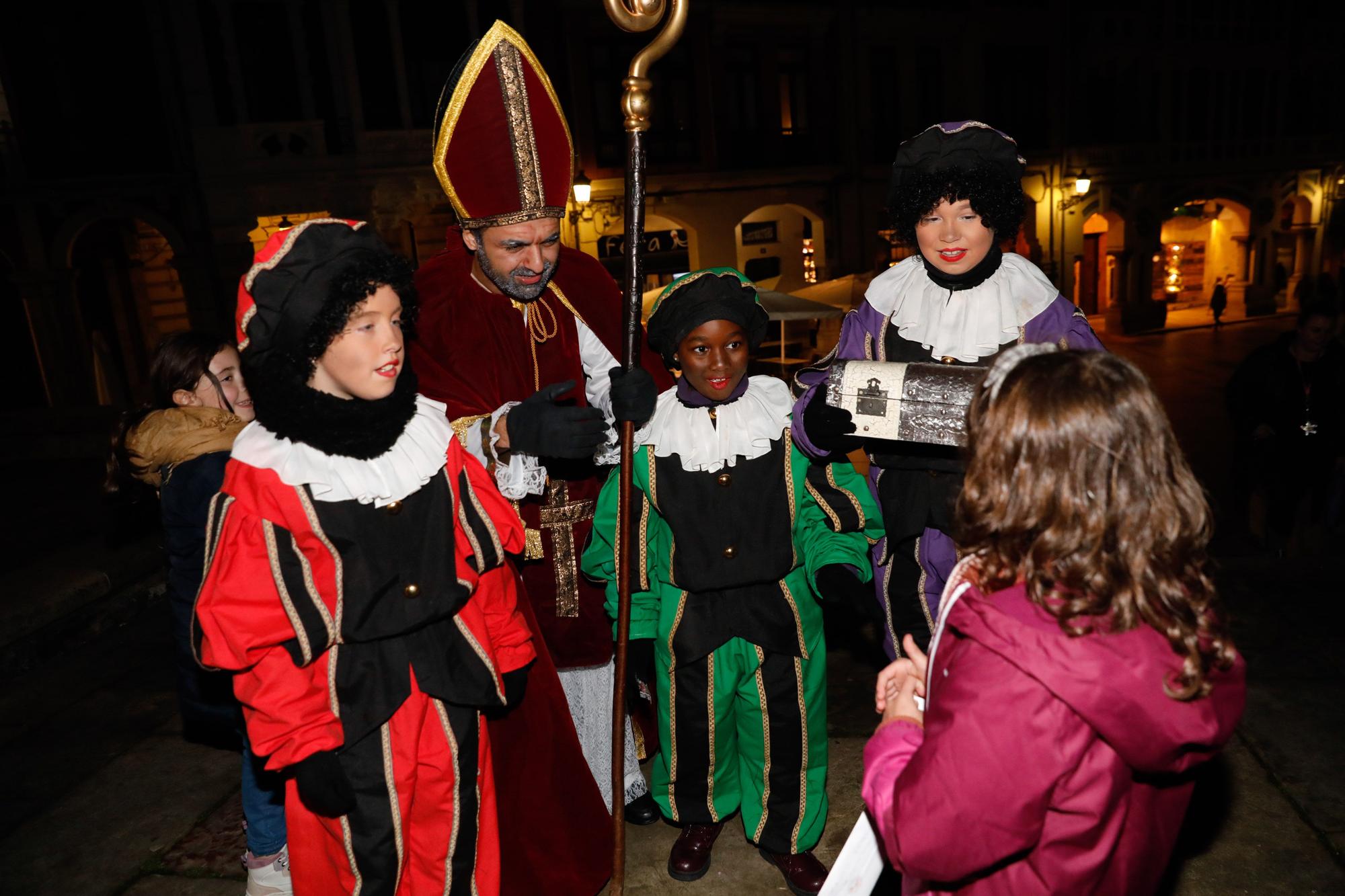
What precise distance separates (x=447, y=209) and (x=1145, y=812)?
15024 millimetres

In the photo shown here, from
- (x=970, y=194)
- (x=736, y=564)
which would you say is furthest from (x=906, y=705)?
(x=970, y=194)

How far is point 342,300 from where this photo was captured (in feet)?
6.30

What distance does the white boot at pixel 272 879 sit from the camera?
2895 mm

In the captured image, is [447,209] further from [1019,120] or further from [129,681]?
[1019,120]

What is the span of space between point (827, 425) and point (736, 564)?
56cm

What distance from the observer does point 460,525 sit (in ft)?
7.25

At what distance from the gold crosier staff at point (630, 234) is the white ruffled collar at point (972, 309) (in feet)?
2.83

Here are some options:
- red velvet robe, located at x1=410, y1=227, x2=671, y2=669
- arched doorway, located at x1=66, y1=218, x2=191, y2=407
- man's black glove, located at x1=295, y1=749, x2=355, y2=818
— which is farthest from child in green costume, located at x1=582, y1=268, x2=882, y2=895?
arched doorway, located at x1=66, y1=218, x2=191, y2=407

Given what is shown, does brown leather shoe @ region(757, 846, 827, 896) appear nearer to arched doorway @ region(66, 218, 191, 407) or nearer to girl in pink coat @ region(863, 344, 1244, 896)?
girl in pink coat @ region(863, 344, 1244, 896)

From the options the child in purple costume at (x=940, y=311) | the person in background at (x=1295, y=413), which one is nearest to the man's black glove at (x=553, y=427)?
the child in purple costume at (x=940, y=311)

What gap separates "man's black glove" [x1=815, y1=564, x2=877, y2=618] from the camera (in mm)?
2545

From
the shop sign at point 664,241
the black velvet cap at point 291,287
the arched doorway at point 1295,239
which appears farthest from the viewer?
the arched doorway at point 1295,239

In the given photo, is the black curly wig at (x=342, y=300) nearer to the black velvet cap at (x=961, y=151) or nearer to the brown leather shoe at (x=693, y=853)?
the black velvet cap at (x=961, y=151)

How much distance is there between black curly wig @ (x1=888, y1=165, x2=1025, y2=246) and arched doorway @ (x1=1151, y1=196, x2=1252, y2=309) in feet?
77.2
